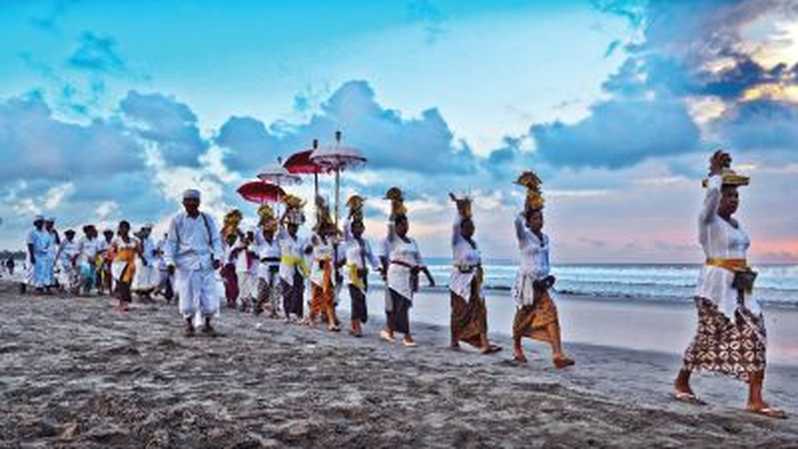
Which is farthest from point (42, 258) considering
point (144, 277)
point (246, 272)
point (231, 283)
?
point (246, 272)

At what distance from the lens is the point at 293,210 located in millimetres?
13523

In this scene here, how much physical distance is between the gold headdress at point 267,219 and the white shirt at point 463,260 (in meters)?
5.71

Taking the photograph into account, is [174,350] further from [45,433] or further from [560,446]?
[560,446]

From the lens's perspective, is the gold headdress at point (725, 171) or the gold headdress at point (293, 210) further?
the gold headdress at point (293, 210)

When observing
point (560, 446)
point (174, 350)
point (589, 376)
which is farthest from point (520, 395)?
point (174, 350)

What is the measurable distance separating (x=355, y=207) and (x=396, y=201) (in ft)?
3.59

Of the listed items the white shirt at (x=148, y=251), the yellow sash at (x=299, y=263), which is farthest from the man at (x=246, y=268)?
the yellow sash at (x=299, y=263)

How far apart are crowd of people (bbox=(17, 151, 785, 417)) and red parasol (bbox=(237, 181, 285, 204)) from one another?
791 mm

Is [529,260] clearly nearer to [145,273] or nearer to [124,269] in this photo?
[124,269]

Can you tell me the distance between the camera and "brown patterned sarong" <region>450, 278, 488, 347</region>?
9727mm

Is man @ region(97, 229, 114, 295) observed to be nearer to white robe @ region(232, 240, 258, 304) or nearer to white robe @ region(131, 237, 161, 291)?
white robe @ region(131, 237, 161, 291)

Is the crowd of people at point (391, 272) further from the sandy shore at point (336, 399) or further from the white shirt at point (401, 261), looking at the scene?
the sandy shore at point (336, 399)

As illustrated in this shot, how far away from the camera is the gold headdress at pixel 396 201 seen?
34.2 ft

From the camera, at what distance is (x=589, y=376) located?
25.7 feet
